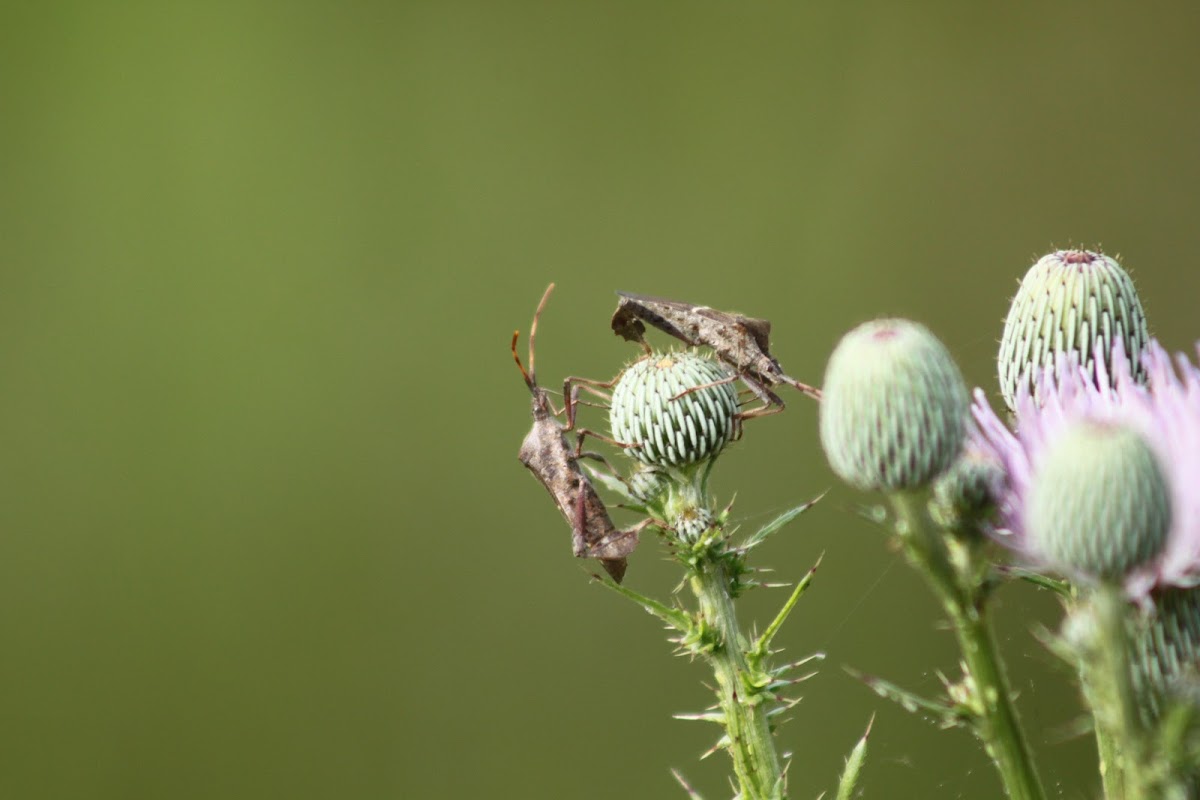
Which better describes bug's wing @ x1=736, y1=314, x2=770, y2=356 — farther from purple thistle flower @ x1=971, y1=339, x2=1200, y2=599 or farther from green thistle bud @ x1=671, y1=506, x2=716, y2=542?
purple thistle flower @ x1=971, y1=339, x2=1200, y2=599

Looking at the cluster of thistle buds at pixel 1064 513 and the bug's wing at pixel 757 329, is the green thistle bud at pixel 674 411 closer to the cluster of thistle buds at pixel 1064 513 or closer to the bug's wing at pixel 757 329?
the bug's wing at pixel 757 329

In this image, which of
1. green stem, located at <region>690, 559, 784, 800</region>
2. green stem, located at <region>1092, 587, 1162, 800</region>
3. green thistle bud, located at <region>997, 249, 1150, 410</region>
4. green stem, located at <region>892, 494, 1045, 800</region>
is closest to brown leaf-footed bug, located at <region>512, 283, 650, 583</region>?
green stem, located at <region>690, 559, 784, 800</region>

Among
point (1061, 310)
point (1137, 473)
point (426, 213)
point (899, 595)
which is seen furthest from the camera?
point (426, 213)

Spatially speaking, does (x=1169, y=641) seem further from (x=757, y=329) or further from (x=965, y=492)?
(x=757, y=329)

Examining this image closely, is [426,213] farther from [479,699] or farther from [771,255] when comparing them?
[479,699]

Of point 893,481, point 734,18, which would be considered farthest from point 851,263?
point 893,481

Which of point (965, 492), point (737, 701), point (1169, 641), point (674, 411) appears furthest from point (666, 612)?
point (1169, 641)
